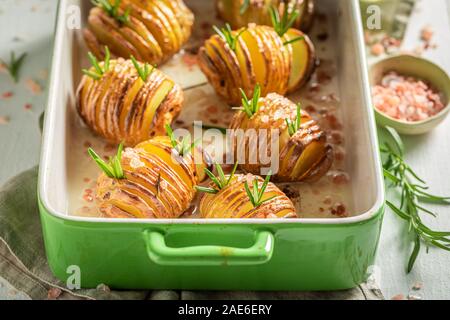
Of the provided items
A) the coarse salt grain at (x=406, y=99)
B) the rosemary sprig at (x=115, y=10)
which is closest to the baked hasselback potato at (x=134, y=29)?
the rosemary sprig at (x=115, y=10)

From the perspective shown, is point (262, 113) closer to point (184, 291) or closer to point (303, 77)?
point (303, 77)

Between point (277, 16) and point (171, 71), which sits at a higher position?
point (277, 16)

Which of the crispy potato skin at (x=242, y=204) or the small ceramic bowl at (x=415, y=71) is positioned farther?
the small ceramic bowl at (x=415, y=71)

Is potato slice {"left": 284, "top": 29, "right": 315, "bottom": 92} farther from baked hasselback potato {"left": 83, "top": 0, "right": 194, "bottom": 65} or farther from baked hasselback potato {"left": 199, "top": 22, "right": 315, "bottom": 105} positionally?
baked hasselback potato {"left": 83, "top": 0, "right": 194, "bottom": 65}

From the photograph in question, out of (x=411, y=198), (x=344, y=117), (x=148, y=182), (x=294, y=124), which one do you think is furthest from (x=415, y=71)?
(x=148, y=182)

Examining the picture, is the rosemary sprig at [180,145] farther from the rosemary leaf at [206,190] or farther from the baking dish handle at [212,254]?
the baking dish handle at [212,254]

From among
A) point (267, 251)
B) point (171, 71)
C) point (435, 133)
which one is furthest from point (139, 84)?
point (435, 133)

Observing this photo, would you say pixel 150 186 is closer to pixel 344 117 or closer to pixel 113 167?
pixel 113 167
